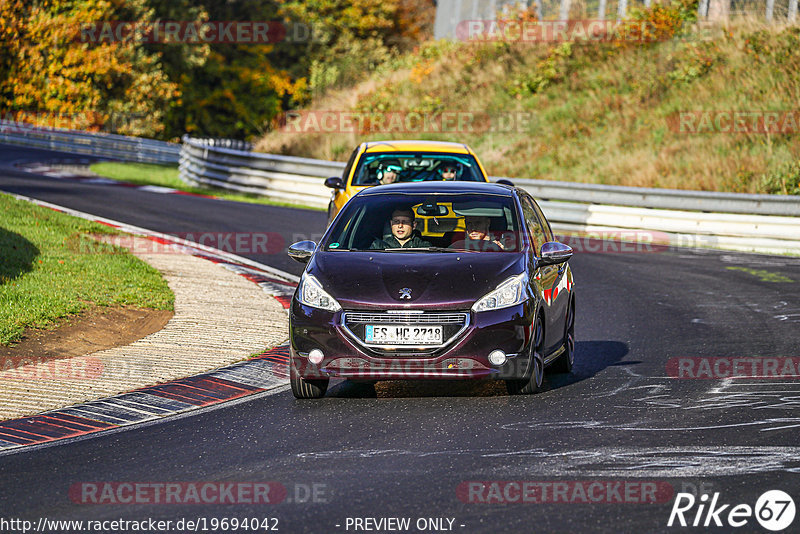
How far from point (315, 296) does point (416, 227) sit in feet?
5.02

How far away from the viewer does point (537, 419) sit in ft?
26.7

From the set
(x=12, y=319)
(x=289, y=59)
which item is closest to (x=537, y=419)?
(x=12, y=319)

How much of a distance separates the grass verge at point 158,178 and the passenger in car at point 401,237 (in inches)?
682

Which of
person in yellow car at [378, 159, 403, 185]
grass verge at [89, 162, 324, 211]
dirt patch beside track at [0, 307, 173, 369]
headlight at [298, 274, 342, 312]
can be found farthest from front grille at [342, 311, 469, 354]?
grass verge at [89, 162, 324, 211]

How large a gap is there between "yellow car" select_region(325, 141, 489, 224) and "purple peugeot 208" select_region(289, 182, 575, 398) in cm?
632

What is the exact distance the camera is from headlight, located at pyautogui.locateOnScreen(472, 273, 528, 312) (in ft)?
28.2

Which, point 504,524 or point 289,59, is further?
point 289,59

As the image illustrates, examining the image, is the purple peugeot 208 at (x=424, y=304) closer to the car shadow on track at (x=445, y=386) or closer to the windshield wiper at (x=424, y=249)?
the windshield wiper at (x=424, y=249)

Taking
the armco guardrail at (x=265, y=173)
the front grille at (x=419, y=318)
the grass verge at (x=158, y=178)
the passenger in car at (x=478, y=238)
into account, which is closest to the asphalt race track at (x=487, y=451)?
the front grille at (x=419, y=318)

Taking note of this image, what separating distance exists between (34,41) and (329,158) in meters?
24.9

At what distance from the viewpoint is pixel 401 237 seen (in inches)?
383

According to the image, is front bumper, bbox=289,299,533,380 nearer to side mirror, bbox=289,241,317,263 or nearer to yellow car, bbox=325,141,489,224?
side mirror, bbox=289,241,317,263

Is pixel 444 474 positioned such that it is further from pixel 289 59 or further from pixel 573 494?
pixel 289 59

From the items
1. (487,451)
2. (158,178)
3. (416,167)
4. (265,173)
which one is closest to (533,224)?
(487,451)
